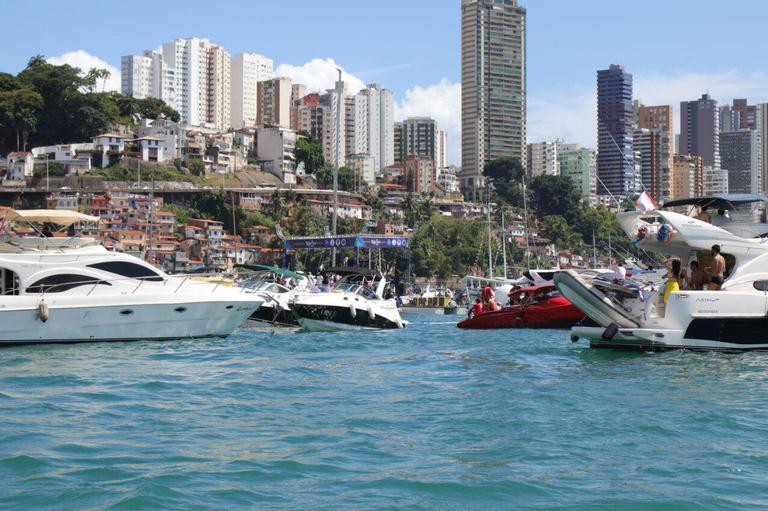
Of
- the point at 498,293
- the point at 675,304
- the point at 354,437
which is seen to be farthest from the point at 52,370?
the point at 498,293

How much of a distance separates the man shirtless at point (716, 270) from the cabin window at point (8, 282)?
1665cm

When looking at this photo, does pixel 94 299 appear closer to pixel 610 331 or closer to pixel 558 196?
pixel 610 331

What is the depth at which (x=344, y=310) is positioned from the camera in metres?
32.8

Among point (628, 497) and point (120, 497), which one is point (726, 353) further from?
point (120, 497)

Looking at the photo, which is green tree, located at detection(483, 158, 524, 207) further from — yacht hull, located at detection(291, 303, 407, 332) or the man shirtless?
the man shirtless

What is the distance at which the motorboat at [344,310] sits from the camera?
106 ft

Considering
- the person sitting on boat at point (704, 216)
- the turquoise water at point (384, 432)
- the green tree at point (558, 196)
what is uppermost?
the green tree at point (558, 196)

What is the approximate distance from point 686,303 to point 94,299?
14.1m

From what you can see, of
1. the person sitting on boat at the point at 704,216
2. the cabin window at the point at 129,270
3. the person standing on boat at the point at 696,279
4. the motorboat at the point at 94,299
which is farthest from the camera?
the cabin window at the point at 129,270

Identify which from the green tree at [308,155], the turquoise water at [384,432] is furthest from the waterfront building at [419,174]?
the turquoise water at [384,432]

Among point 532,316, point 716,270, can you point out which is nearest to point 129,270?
point 716,270

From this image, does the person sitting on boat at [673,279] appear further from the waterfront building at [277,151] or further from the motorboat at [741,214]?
the waterfront building at [277,151]

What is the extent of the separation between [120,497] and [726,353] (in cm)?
1526

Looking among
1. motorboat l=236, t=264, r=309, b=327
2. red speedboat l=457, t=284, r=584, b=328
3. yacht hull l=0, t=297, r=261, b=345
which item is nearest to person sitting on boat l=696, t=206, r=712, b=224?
yacht hull l=0, t=297, r=261, b=345
